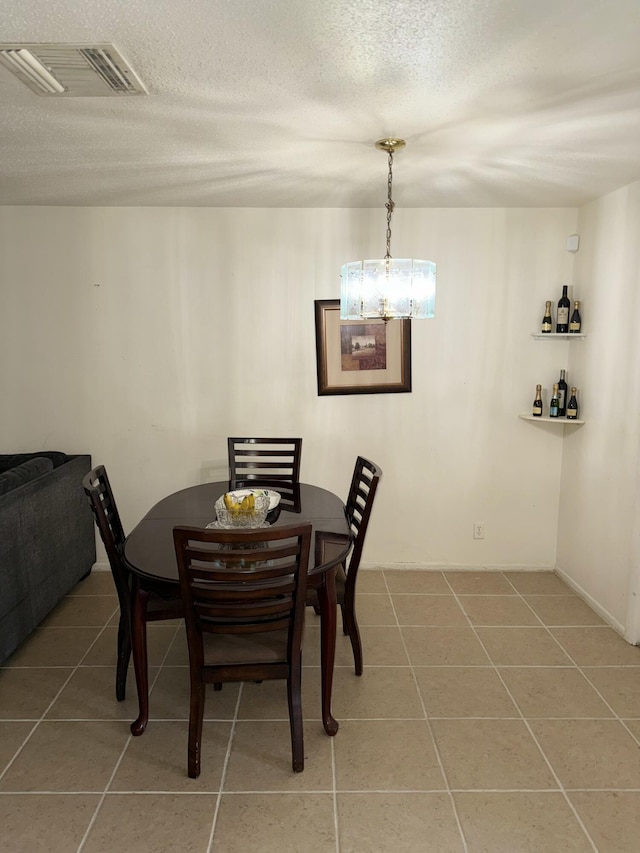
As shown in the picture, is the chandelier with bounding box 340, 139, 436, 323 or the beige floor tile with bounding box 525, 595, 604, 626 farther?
the beige floor tile with bounding box 525, 595, 604, 626

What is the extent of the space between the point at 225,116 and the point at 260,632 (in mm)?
1901

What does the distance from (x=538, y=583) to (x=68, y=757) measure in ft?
9.53

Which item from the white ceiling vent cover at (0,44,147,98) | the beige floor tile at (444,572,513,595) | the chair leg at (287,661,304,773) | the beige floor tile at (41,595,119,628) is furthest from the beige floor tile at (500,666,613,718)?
the white ceiling vent cover at (0,44,147,98)

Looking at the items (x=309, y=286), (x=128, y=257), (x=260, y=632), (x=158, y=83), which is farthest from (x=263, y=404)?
(x=158, y=83)

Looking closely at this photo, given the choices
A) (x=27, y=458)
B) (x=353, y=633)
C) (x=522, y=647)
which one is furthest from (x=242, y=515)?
(x=27, y=458)

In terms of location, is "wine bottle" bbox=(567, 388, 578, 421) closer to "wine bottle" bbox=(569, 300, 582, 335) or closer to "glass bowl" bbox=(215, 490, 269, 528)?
"wine bottle" bbox=(569, 300, 582, 335)

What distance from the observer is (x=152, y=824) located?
1934 mm

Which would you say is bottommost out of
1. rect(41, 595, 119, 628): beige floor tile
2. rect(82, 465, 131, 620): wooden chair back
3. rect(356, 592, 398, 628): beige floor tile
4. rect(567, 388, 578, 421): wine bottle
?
rect(356, 592, 398, 628): beige floor tile

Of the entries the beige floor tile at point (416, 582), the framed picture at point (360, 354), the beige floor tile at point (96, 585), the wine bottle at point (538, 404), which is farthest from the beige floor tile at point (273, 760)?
the wine bottle at point (538, 404)

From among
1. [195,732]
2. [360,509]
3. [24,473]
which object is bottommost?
[195,732]

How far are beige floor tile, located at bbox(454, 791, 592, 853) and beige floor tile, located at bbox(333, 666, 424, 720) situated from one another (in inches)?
19.2

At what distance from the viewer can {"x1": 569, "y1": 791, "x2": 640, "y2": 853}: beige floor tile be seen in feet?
6.12

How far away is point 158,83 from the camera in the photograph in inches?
73.4

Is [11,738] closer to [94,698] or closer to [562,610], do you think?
[94,698]
